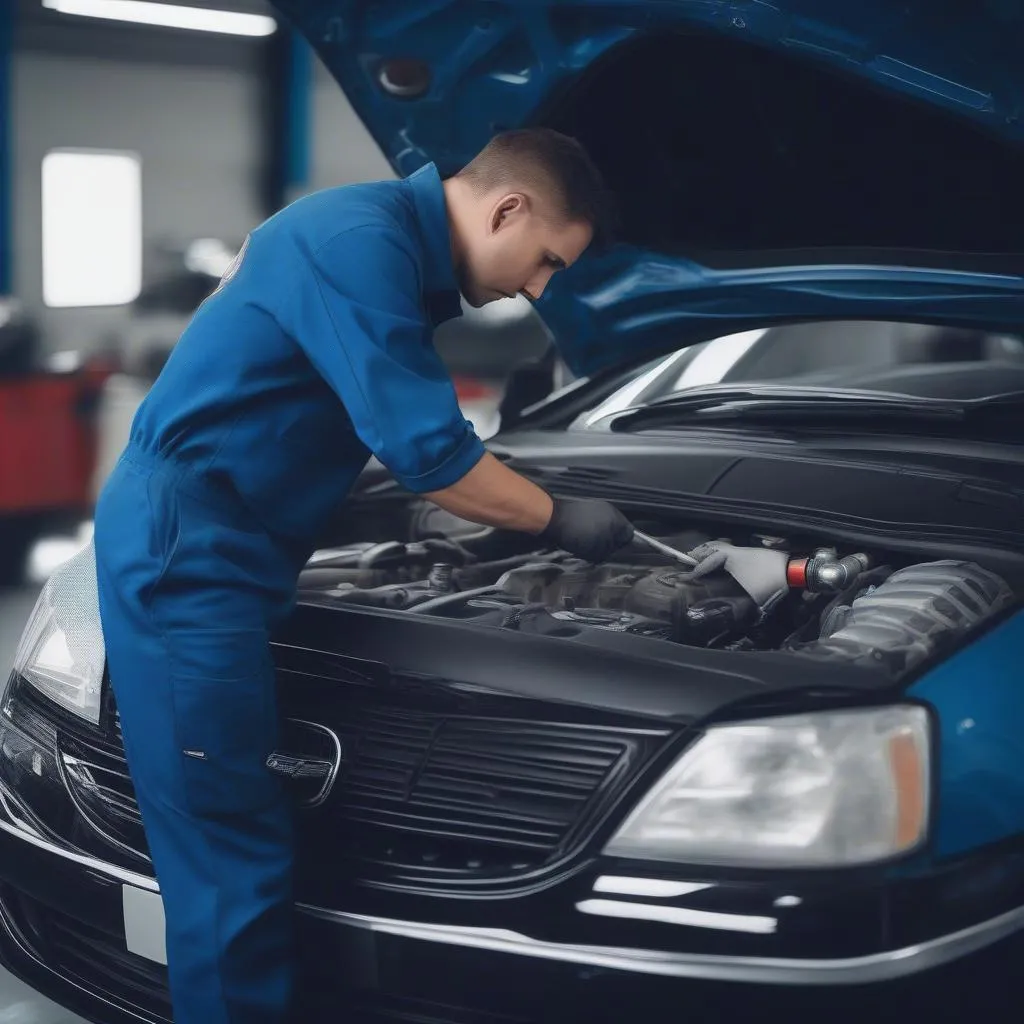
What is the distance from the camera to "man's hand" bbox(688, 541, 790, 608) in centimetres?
210

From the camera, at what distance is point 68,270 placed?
29.2 ft

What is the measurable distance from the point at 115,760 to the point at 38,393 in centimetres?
421

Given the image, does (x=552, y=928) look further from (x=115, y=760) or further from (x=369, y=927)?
(x=115, y=760)

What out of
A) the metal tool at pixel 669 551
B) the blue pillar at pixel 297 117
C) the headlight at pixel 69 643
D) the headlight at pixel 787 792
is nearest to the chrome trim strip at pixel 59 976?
the headlight at pixel 69 643

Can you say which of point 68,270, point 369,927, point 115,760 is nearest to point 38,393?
point 68,270

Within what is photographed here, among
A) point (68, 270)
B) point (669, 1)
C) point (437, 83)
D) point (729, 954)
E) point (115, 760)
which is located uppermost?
point (669, 1)

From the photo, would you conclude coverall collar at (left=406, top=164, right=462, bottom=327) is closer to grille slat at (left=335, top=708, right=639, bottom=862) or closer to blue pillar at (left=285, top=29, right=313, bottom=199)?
grille slat at (left=335, top=708, right=639, bottom=862)

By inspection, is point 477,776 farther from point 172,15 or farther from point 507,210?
point 172,15

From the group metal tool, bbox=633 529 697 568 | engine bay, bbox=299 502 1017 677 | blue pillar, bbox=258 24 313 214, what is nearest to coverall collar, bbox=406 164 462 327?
engine bay, bbox=299 502 1017 677

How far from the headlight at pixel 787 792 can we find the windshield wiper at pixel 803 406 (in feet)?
3.23

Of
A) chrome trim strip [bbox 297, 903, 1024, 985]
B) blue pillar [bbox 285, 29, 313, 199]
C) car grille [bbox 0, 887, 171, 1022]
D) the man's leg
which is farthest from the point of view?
blue pillar [bbox 285, 29, 313, 199]

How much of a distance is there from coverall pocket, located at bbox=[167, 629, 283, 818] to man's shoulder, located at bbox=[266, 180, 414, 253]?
0.49m

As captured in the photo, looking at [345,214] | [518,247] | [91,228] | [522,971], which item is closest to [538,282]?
[518,247]

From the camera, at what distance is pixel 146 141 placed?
9.35m
